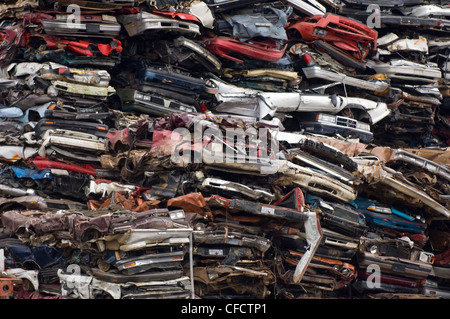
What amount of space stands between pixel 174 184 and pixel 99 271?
2572mm

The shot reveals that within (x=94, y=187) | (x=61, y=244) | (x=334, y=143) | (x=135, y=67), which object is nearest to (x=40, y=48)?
(x=135, y=67)

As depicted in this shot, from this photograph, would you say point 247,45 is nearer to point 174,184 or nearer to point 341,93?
point 341,93

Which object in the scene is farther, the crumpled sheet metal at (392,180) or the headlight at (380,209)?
the headlight at (380,209)

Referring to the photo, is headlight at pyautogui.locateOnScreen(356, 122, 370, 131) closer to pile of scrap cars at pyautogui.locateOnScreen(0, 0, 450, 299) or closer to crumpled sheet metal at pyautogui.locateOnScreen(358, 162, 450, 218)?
pile of scrap cars at pyautogui.locateOnScreen(0, 0, 450, 299)

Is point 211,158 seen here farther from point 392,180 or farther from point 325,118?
point 325,118

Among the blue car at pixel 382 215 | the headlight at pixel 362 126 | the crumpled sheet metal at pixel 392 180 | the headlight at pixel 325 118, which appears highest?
the headlight at pixel 325 118

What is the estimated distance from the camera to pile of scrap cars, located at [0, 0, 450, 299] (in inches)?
643

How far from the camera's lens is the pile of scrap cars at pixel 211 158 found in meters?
16.3

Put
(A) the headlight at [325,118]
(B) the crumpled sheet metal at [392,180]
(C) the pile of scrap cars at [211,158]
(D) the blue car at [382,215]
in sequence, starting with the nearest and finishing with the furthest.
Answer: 1. (C) the pile of scrap cars at [211,158]
2. (B) the crumpled sheet metal at [392,180]
3. (D) the blue car at [382,215]
4. (A) the headlight at [325,118]

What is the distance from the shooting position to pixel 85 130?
1906cm

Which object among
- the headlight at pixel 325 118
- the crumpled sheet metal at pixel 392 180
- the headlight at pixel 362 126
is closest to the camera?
the crumpled sheet metal at pixel 392 180

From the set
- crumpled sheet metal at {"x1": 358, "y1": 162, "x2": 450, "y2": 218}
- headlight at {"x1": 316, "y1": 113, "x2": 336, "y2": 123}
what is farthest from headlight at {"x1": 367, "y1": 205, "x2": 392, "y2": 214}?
headlight at {"x1": 316, "y1": 113, "x2": 336, "y2": 123}

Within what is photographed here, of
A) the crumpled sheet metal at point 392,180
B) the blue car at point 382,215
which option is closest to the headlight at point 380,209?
the blue car at point 382,215

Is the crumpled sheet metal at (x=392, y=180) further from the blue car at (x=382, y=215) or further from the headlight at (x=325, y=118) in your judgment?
the headlight at (x=325, y=118)
